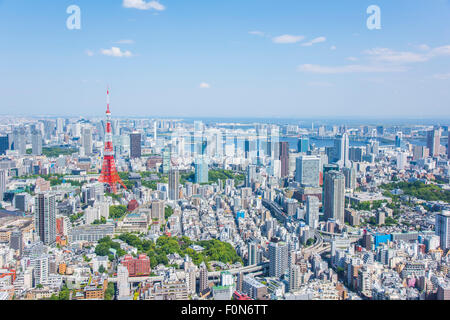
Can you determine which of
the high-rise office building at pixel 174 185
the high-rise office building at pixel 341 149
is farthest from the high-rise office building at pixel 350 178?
the high-rise office building at pixel 174 185

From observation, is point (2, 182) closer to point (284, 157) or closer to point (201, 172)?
point (201, 172)

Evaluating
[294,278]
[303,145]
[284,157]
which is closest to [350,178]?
[284,157]

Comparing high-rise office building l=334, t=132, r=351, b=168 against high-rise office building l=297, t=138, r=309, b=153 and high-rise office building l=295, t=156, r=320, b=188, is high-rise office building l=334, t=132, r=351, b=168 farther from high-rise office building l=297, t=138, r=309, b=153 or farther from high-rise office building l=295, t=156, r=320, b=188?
high-rise office building l=295, t=156, r=320, b=188

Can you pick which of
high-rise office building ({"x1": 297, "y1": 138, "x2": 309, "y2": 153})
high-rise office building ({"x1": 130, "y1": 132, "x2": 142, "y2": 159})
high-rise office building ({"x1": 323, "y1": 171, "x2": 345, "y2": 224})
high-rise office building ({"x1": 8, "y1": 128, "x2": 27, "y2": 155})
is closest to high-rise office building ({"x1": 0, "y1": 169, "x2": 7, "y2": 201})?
high-rise office building ({"x1": 8, "y1": 128, "x2": 27, "y2": 155})

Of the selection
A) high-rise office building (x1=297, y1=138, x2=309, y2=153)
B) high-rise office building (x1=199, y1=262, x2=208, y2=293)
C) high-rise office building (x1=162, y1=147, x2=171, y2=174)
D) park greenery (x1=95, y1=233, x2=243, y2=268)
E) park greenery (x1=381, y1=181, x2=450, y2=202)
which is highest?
high-rise office building (x1=297, y1=138, x2=309, y2=153)

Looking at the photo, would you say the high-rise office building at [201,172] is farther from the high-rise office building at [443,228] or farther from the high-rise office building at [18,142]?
the high-rise office building at [443,228]
